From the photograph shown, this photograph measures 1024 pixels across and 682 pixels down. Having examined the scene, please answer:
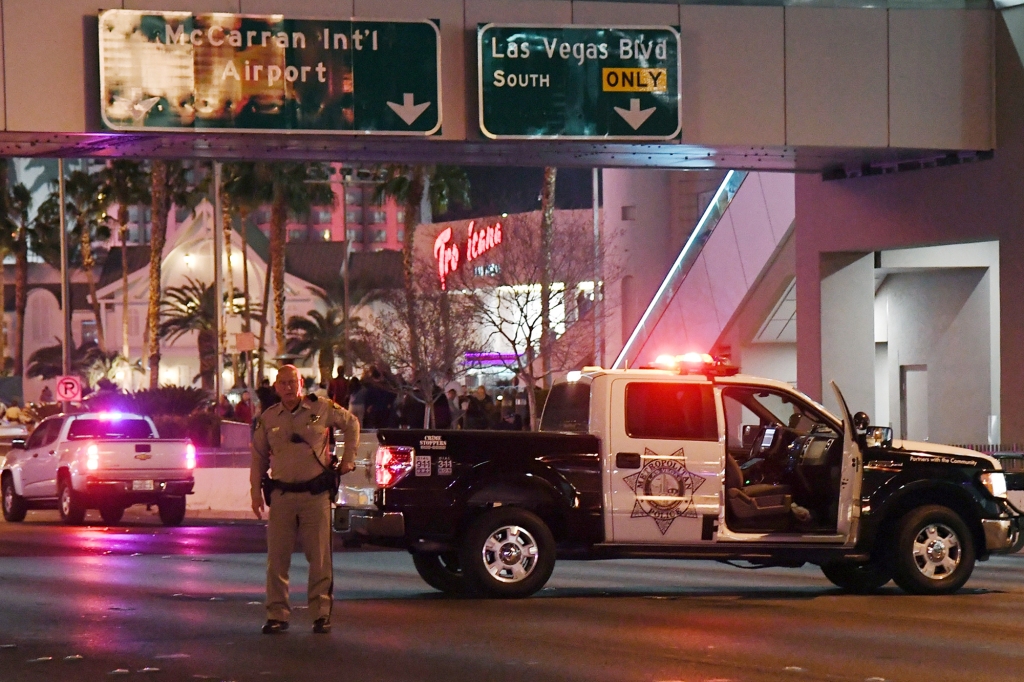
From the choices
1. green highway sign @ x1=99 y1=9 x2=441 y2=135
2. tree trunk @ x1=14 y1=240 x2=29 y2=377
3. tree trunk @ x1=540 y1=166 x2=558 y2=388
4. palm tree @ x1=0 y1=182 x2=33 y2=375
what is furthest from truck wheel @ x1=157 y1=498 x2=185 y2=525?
tree trunk @ x1=14 y1=240 x2=29 y2=377

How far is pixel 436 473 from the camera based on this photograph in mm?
12328

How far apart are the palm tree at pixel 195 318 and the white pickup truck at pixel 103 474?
54606 millimetres

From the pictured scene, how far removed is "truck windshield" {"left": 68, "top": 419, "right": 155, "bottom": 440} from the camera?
946 inches

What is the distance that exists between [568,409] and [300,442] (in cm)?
334

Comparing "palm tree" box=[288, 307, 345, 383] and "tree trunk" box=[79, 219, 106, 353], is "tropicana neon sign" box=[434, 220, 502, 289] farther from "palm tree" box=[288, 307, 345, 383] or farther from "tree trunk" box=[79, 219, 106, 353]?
"tree trunk" box=[79, 219, 106, 353]

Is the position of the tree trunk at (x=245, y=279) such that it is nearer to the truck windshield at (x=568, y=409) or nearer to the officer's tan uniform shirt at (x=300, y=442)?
the truck windshield at (x=568, y=409)

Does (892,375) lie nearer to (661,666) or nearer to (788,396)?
(788,396)

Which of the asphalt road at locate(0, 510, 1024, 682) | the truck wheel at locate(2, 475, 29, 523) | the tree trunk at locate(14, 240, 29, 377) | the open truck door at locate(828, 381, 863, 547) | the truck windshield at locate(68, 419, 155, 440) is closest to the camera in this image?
the asphalt road at locate(0, 510, 1024, 682)

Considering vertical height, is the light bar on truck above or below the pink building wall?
below

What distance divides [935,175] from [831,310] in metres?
3.62

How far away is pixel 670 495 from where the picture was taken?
12.5 meters

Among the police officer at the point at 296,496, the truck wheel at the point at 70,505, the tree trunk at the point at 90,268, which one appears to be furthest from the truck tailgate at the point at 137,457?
the tree trunk at the point at 90,268

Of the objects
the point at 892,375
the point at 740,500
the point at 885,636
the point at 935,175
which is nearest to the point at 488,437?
the point at 740,500

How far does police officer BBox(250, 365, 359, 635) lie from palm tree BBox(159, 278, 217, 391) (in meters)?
68.6
